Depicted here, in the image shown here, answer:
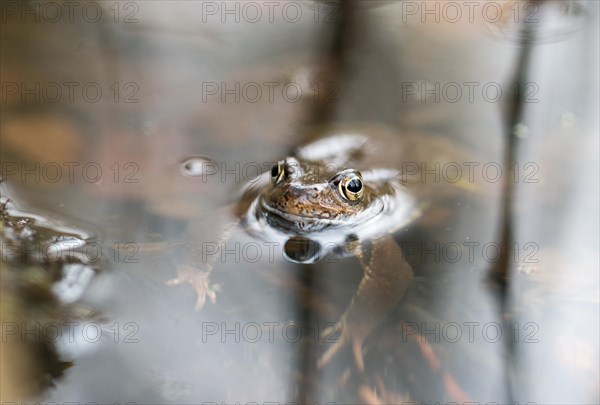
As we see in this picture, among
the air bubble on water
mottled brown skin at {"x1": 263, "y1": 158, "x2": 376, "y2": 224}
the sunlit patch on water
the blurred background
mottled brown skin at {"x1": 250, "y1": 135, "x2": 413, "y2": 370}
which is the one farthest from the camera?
the sunlit patch on water

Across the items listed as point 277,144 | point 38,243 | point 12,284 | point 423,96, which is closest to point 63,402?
point 12,284

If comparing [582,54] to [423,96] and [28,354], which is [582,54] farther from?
[28,354]

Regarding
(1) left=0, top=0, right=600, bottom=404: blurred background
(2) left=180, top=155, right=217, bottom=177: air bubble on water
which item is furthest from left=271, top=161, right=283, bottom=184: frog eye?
(2) left=180, top=155, right=217, bottom=177: air bubble on water

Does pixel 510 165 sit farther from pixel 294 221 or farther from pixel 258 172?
pixel 258 172

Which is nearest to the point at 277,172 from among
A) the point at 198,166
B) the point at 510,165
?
the point at 198,166

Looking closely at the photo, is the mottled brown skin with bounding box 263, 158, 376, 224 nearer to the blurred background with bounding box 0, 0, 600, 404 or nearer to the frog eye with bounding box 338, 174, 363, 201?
the frog eye with bounding box 338, 174, 363, 201

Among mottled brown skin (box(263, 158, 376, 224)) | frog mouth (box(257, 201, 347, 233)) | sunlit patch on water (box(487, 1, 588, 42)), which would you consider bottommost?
frog mouth (box(257, 201, 347, 233))
